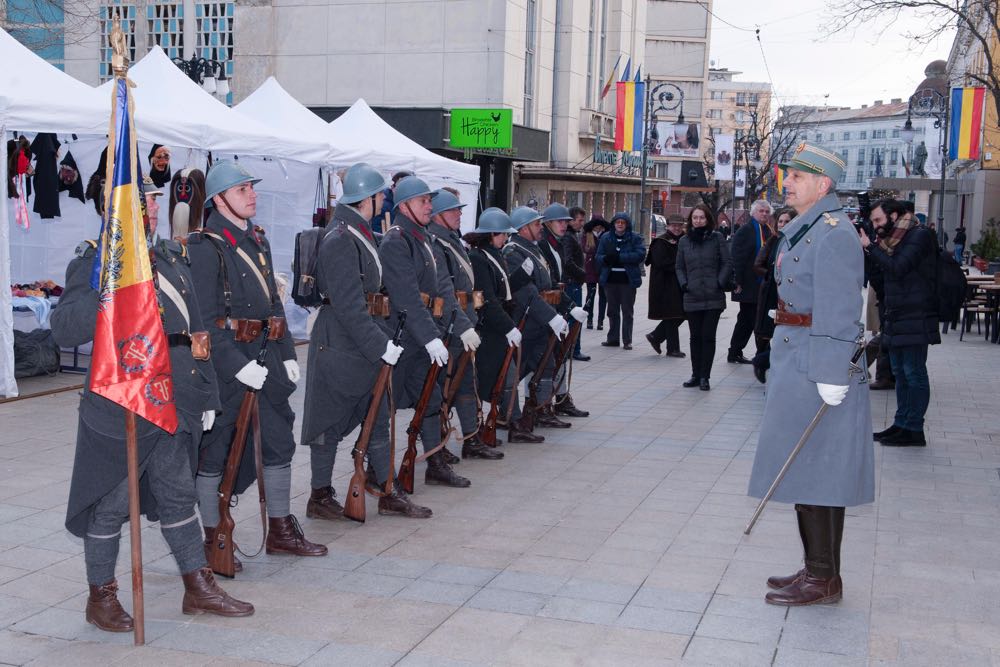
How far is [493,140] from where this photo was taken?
29391 mm

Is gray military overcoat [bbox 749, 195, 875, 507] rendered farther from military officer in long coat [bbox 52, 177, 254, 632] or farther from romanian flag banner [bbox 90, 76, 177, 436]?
romanian flag banner [bbox 90, 76, 177, 436]

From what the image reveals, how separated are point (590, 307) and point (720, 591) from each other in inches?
418

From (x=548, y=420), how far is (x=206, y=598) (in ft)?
16.3

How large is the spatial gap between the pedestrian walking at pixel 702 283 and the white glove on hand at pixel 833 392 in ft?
22.2

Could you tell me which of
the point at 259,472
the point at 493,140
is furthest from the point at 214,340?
the point at 493,140

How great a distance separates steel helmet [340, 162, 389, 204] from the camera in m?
5.97

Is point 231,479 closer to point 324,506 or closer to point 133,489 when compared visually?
point 133,489

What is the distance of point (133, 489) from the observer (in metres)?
4.22

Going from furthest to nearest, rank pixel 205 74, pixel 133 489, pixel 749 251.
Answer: pixel 205 74
pixel 749 251
pixel 133 489

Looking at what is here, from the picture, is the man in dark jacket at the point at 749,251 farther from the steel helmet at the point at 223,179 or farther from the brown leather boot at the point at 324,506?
the steel helmet at the point at 223,179

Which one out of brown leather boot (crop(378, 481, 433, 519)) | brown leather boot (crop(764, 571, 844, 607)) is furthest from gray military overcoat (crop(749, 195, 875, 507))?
brown leather boot (crop(378, 481, 433, 519))

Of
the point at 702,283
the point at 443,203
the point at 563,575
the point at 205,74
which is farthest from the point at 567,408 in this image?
the point at 205,74

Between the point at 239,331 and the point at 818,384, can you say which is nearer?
the point at 818,384

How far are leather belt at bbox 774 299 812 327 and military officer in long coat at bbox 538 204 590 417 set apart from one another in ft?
14.3
